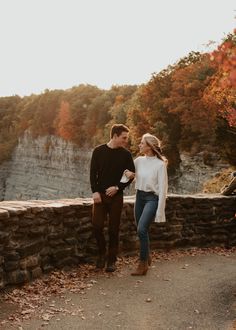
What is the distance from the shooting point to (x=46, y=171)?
7156 cm

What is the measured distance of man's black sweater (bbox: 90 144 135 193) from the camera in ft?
24.0

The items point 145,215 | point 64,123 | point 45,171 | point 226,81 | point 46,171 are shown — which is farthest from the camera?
point 64,123

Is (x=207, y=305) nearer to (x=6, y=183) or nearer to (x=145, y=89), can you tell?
(x=145, y=89)

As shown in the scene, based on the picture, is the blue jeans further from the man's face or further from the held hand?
the man's face

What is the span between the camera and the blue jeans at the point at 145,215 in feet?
23.7

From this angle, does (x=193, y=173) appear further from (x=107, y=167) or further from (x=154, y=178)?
Result: (x=107, y=167)

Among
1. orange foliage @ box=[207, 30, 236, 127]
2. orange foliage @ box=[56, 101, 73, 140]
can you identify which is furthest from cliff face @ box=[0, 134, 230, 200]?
orange foliage @ box=[207, 30, 236, 127]

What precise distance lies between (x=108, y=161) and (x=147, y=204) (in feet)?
2.89

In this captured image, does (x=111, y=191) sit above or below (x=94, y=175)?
below

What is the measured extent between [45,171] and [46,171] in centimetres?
37

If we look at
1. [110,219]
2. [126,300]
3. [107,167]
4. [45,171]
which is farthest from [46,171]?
[126,300]

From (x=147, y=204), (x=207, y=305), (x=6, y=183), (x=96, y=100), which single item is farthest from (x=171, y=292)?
(x=6, y=183)

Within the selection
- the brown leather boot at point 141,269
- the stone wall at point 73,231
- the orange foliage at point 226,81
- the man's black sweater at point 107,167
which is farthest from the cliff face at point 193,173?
the man's black sweater at point 107,167

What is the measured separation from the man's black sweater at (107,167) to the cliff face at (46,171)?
122 ft
